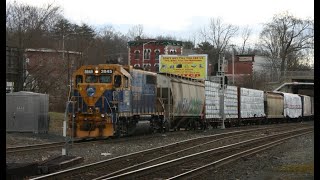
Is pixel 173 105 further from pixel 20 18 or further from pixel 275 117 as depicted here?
pixel 275 117

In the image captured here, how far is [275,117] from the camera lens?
48.6 meters

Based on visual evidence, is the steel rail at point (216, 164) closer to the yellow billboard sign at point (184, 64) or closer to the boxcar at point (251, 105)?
the boxcar at point (251, 105)

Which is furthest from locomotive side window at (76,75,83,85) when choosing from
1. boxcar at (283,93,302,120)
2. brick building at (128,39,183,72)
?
brick building at (128,39,183,72)

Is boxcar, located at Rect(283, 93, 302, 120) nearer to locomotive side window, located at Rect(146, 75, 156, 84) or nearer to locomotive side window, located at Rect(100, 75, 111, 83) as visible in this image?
locomotive side window, located at Rect(146, 75, 156, 84)

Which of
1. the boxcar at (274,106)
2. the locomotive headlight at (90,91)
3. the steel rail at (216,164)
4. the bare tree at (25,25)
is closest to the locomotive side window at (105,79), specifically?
the locomotive headlight at (90,91)

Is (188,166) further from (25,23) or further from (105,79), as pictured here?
(25,23)

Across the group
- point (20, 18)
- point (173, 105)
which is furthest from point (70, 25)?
point (173, 105)

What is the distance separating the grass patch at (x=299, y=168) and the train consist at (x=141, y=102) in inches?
308

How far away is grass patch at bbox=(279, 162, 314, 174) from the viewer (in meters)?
11.7

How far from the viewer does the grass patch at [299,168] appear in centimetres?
1174

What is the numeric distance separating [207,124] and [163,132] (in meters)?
7.80

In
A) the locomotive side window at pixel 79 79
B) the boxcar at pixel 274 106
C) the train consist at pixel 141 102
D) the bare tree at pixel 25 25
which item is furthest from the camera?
the boxcar at pixel 274 106

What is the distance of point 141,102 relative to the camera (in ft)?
75.4

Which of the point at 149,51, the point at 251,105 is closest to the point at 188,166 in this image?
the point at 251,105
